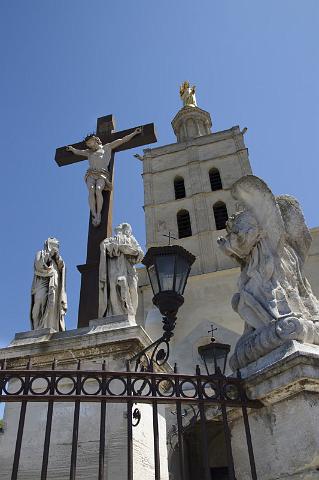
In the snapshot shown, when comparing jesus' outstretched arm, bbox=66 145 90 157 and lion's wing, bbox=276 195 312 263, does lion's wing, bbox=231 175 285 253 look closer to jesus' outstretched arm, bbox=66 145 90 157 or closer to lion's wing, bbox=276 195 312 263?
lion's wing, bbox=276 195 312 263

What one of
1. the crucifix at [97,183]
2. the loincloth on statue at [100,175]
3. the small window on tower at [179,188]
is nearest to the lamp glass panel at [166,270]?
the crucifix at [97,183]

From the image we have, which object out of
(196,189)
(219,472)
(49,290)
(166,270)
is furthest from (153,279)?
(196,189)

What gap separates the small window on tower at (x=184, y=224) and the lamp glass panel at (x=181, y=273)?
23.0 m

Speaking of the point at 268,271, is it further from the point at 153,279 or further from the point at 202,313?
the point at 202,313

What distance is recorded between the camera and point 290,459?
11.0 feet

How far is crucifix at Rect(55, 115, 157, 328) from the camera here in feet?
21.4

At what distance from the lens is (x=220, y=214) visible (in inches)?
1132

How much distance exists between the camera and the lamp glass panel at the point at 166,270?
4715 mm

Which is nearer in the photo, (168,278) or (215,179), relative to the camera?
(168,278)

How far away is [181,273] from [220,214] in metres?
24.3

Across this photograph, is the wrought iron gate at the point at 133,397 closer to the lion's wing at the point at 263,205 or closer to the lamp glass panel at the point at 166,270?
the lamp glass panel at the point at 166,270

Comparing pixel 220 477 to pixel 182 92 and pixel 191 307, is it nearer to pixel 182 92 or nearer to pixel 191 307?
pixel 191 307

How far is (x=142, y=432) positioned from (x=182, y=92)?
3876 centimetres

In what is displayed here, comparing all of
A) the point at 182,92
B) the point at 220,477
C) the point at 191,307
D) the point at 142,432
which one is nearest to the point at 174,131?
the point at 182,92
